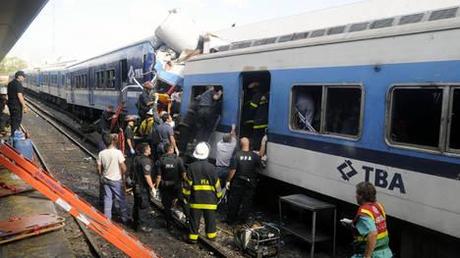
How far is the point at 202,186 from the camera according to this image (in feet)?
25.1

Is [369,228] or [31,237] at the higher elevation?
[369,228]

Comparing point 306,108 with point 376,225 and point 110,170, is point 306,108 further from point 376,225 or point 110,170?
point 110,170

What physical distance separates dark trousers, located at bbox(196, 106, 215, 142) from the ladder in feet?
15.2

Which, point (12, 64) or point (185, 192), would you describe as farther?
point (12, 64)

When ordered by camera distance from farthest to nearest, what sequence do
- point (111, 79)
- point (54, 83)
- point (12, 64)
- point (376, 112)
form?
point (12, 64) → point (54, 83) → point (111, 79) → point (376, 112)

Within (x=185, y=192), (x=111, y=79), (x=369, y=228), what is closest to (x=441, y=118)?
(x=369, y=228)

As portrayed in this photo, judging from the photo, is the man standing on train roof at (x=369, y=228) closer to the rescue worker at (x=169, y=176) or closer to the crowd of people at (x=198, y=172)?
the crowd of people at (x=198, y=172)

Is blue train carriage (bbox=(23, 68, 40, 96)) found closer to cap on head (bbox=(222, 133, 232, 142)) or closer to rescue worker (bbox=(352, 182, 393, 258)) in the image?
cap on head (bbox=(222, 133, 232, 142))

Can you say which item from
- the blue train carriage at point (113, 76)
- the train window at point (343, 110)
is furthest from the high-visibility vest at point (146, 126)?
the train window at point (343, 110)

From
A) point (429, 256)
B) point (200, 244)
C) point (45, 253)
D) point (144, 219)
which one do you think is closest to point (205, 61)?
point (144, 219)

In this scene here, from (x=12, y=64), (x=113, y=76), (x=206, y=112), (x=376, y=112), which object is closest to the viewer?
(x=376, y=112)

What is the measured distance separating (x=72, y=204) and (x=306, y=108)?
3853 mm

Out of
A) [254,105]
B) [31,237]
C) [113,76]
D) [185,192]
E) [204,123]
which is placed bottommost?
[31,237]

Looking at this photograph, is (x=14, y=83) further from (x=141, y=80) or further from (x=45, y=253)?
(x=45, y=253)
